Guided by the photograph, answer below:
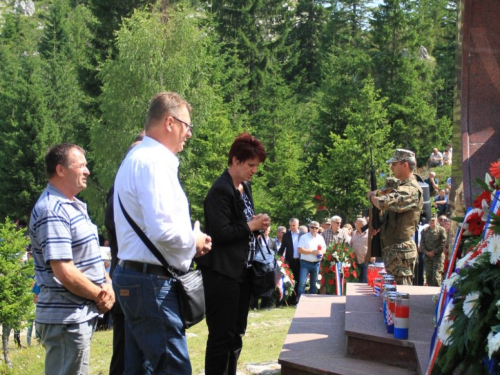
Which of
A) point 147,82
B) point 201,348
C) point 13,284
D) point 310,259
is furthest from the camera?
point 147,82

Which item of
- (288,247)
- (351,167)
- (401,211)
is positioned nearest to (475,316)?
(401,211)

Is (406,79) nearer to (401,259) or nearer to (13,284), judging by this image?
(13,284)

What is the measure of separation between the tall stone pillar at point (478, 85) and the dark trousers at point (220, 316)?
8.12ft

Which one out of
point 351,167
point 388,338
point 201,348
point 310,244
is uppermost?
point 351,167

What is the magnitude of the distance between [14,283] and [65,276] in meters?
5.92

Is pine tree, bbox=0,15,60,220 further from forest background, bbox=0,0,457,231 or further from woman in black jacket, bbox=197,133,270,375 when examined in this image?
woman in black jacket, bbox=197,133,270,375

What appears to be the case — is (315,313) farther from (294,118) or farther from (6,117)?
(6,117)

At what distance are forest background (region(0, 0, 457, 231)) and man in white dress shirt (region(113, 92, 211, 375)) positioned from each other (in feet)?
87.5

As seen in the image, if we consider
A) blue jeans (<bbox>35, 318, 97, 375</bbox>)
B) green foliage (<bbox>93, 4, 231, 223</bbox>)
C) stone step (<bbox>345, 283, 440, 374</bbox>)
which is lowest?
stone step (<bbox>345, 283, 440, 374</bbox>)

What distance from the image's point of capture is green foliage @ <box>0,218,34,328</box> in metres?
9.31

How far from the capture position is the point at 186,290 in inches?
144

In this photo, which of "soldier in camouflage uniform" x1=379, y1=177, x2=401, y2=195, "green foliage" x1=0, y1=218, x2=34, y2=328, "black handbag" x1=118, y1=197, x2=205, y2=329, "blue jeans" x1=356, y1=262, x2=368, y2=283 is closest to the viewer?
"black handbag" x1=118, y1=197, x2=205, y2=329

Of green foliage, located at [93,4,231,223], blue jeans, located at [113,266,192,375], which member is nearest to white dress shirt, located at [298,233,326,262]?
blue jeans, located at [113,266,192,375]

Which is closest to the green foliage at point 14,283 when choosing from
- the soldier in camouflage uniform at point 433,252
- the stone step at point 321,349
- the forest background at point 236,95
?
the stone step at point 321,349
